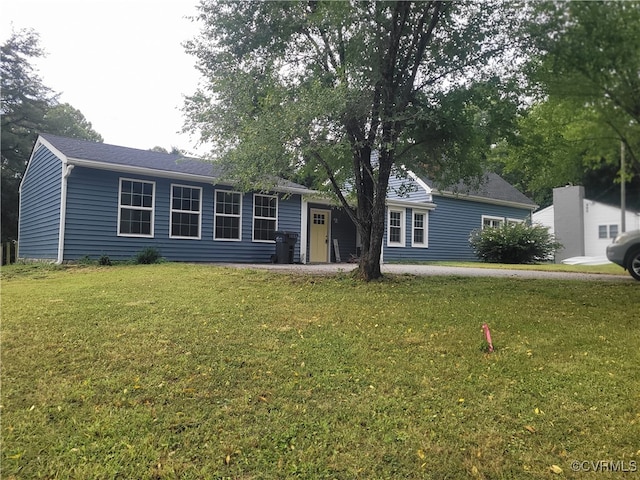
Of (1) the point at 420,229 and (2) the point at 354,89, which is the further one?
(1) the point at 420,229

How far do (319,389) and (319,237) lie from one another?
12.8 metres

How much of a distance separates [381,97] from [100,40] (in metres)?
4.07

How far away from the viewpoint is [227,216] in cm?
1311

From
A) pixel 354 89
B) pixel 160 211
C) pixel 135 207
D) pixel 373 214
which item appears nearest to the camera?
pixel 354 89

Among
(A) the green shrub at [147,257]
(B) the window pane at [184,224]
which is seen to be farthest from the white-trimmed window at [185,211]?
(A) the green shrub at [147,257]

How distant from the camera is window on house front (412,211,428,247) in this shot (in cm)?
1797

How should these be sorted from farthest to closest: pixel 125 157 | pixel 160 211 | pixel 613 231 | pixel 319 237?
pixel 319 237 < pixel 125 157 < pixel 160 211 < pixel 613 231

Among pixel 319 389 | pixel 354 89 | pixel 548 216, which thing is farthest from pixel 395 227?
pixel 548 216

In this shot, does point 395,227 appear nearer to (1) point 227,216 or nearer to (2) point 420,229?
(2) point 420,229

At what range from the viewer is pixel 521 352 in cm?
362

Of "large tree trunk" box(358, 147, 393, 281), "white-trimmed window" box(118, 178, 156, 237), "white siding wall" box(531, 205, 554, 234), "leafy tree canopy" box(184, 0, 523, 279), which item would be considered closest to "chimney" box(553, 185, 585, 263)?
"white siding wall" box(531, 205, 554, 234)

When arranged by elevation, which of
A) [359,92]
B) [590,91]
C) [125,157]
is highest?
[125,157]

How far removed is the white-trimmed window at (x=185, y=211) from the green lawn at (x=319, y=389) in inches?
271

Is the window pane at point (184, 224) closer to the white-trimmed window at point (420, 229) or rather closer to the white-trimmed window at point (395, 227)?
the white-trimmed window at point (395, 227)
